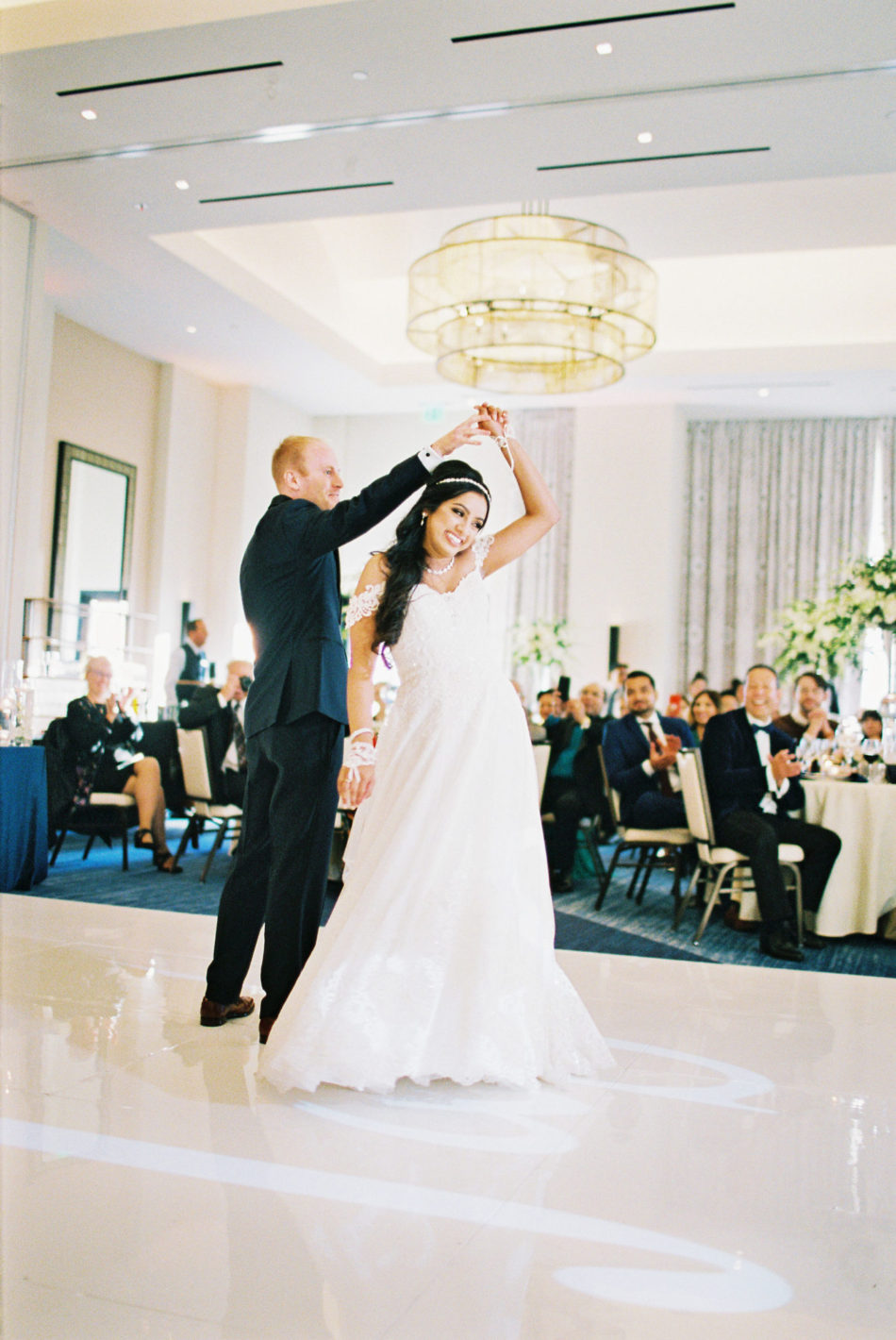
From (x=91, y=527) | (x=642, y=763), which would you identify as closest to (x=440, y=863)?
(x=642, y=763)

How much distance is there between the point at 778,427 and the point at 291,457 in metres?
12.8

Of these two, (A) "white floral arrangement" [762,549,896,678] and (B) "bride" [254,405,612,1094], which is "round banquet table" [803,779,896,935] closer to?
(A) "white floral arrangement" [762,549,896,678]

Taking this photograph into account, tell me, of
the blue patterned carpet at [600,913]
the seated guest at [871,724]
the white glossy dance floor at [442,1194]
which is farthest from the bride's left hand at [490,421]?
the seated guest at [871,724]

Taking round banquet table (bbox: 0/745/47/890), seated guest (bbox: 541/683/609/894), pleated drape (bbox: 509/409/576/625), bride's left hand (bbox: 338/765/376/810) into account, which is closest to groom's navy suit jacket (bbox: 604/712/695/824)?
seated guest (bbox: 541/683/609/894)

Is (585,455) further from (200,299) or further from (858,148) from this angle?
(858,148)

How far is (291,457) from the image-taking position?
3107 millimetres

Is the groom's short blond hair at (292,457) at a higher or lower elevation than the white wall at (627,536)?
lower

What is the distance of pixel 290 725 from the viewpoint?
2963 mm

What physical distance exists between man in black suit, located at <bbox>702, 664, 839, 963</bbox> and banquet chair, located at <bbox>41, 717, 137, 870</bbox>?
3.60m

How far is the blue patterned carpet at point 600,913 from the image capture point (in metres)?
5.07

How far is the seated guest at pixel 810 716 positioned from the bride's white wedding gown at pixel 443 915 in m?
3.59

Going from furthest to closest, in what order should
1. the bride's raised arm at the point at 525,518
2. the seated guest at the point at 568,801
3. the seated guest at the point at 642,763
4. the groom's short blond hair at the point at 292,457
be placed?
the seated guest at the point at 568,801
the seated guest at the point at 642,763
the groom's short blond hair at the point at 292,457
the bride's raised arm at the point at 525,518

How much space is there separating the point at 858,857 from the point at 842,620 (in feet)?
10.8

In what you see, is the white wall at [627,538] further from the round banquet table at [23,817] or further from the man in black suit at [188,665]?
the round banquet table at [23,817]
